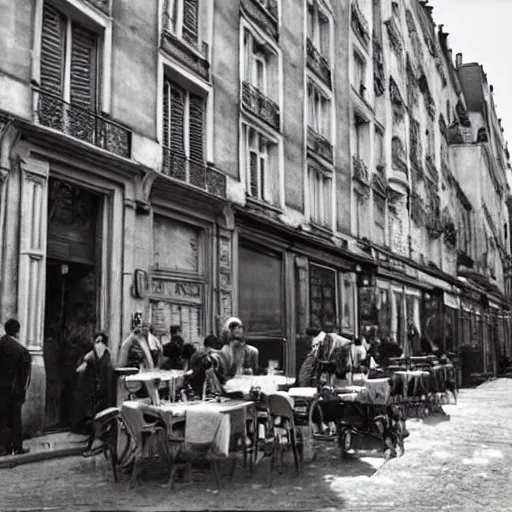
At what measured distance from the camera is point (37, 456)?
893 centimetres

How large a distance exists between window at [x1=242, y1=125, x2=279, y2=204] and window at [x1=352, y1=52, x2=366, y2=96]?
8.14m

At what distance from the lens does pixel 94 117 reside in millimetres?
12500

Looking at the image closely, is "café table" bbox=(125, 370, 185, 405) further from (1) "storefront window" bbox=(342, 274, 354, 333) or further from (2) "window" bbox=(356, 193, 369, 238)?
(2) "window" bbox=(356, 193, 369, 238)

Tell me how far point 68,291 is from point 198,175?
14.1 ft

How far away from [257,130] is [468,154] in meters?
30.4

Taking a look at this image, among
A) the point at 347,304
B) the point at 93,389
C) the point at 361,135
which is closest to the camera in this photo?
the point at 93,389

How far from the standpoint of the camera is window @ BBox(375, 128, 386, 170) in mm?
28422

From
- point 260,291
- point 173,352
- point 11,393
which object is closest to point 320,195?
point 260,291

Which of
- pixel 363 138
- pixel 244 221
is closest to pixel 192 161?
pixel 244 221

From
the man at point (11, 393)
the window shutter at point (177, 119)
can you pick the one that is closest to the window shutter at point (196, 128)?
the window shutter at point (177, 119)

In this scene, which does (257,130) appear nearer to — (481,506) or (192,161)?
(192,161)

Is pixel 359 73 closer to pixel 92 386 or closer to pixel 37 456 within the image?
pixel 92 386

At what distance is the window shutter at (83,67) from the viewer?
12492 millimetres

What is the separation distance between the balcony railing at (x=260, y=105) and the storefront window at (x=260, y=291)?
3.55m
